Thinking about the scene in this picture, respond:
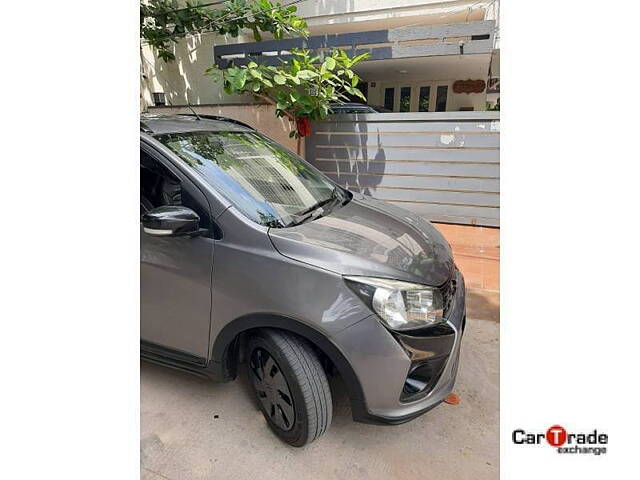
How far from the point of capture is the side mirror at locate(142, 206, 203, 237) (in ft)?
6.15

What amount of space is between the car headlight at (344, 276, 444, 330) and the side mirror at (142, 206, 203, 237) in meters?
0.85

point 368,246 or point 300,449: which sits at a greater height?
point 368,246

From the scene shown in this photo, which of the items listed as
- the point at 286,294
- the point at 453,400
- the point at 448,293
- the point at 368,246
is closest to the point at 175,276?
the point at 286,294

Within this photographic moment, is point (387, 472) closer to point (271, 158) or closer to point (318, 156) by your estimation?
point (271, 158)

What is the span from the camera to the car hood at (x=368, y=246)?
1.82m

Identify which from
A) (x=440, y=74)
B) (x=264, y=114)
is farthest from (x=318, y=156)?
(x=440, y=74)

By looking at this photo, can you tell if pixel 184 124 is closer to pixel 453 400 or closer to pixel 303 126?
pixel 453 400

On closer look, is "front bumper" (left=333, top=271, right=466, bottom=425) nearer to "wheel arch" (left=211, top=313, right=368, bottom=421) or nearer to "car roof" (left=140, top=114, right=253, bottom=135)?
"wheel arch" (left=211, top=313, right=368, bottom=421)

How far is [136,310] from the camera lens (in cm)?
123

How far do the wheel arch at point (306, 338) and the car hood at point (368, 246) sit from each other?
1.02 feet

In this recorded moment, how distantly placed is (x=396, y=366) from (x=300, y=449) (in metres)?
0.79

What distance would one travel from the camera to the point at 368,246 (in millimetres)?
2006
